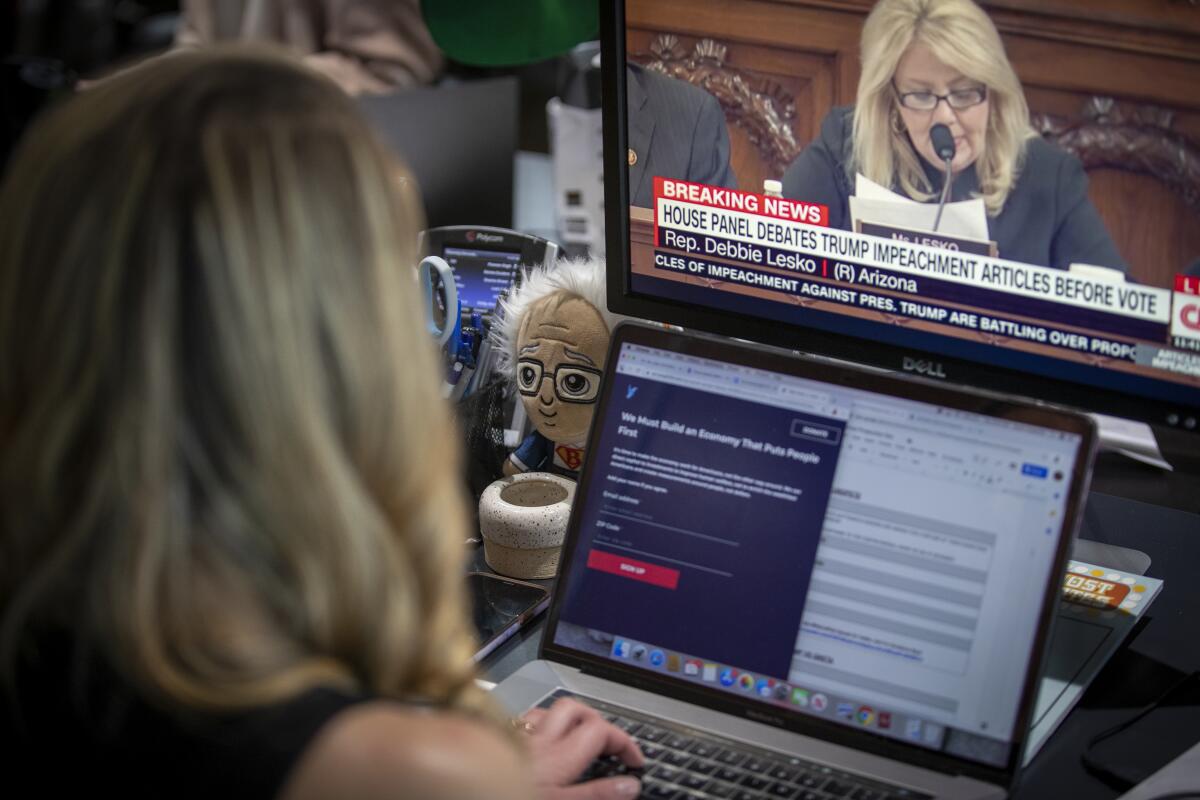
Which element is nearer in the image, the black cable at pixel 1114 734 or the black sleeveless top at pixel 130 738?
the black sleeveless top at pixel 130 738

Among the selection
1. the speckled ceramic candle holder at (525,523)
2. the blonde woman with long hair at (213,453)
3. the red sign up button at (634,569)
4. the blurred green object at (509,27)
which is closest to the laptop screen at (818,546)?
the red sign up button at (634,569)

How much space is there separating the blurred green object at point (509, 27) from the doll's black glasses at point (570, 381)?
34 cm

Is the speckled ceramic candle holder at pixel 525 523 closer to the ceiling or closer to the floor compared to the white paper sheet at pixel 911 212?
closer to the floor

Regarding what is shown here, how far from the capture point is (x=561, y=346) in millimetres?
1085

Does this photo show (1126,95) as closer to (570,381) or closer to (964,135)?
(964,135)

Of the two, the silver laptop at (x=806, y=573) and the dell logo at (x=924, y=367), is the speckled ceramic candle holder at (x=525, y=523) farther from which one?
the dell logo at (x=924, y=367)

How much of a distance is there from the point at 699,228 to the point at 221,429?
60 centimetres

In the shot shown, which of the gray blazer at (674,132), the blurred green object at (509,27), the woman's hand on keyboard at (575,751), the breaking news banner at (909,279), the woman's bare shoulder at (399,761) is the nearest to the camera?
the woman's bare shoulder at (399,761)

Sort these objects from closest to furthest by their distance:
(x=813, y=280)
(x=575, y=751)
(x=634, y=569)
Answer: (x=575, y=751)
(x=634, y=569)
(x=813, y=280)

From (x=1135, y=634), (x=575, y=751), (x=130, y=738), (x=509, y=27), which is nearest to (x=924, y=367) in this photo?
(x=1135, y=634)

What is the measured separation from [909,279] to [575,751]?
46cm

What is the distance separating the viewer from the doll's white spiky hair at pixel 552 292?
110 cm

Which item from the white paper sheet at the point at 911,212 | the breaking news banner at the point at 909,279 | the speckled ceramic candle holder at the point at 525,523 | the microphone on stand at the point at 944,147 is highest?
the microphone on stand at the point at 944,147

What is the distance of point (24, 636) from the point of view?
0.56 m
